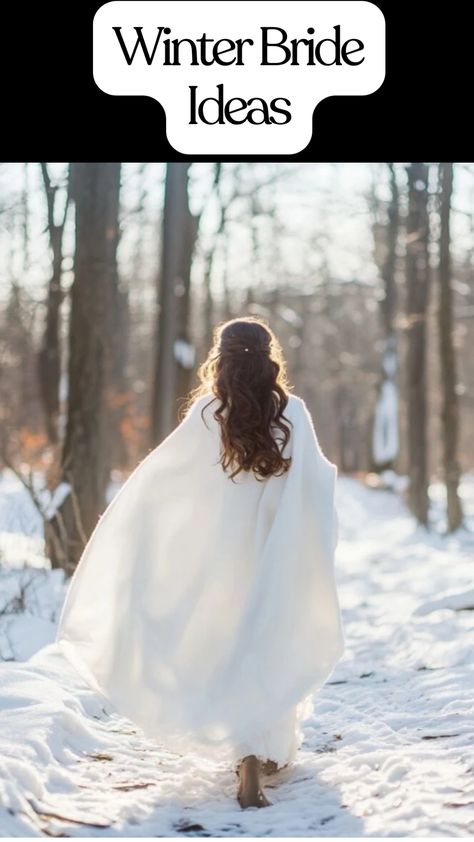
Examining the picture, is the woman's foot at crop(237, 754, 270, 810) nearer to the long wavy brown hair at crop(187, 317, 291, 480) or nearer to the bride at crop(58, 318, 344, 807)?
the bride at crop(58, 318, 344, 807)

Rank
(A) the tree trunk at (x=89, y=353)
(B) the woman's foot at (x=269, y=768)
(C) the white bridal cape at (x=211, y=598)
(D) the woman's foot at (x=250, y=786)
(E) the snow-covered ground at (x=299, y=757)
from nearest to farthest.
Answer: (E) the snow-covered ground at (x=299, y=757) → (D) the woman's foot at (x=250, y=786) → (C) the white bridal cape at (x=211, y=598) → (B) the woman's foot at (x=269, y=768) → (A) the tree trunk at (x=89, y=353)

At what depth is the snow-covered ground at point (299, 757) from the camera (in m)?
4.70

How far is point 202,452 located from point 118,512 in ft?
1.96

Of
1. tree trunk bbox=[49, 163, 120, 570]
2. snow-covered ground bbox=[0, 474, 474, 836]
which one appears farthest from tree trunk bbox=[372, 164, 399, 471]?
snow-covered ground bbox=[0, 474, 474, 836]

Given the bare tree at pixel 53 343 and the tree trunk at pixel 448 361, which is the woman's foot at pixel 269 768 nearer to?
the tree trunk at pixel 448 361

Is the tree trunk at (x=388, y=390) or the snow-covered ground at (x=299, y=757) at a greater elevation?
the tree trunk at (x=388, y=390)

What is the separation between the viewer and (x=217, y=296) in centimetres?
3766

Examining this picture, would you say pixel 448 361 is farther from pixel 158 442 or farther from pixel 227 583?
pixel 227 583

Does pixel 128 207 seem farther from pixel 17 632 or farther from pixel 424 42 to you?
pixel 424 42

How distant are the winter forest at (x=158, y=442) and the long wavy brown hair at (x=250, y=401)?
1638mm

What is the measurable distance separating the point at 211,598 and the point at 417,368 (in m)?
15.0

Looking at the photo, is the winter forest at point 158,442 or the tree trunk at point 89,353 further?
the tree trunk at point 89,353

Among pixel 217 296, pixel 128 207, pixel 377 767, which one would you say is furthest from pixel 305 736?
pixel 217 296

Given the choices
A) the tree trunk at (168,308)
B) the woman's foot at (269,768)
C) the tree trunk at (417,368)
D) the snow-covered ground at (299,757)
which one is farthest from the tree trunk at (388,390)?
the woman's foot at (269,768)
